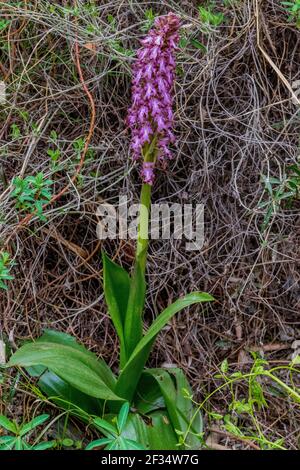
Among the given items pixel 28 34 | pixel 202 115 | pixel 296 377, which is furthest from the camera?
pixel 28 34

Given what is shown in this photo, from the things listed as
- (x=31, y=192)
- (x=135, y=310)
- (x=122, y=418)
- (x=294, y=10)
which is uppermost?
(x=294, y=10)

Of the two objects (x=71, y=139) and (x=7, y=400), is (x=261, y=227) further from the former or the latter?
(x=7, y=400)

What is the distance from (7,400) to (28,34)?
5.25ft

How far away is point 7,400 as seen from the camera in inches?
82.6

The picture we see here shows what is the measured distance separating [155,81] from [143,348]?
843 millimetres

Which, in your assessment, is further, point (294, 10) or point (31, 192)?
point (294, 10)

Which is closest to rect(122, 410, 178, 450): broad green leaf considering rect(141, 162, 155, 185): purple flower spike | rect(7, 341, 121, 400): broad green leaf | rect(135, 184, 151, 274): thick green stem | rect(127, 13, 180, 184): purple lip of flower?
rect(7, 341, 121, 400): broad green leaf

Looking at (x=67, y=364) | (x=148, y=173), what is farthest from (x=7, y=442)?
(x=148, y=173)

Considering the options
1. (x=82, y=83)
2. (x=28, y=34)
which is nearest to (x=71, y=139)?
(x=82, y=83)

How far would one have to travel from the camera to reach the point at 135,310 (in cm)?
201

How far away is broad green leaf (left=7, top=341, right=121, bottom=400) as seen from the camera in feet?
5.96

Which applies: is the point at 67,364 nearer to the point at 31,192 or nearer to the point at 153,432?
the point at 153,432

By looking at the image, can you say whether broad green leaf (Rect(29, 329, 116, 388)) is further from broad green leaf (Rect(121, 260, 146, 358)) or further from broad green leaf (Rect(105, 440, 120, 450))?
broad green leaf (Rect(105, 440, 120, 450))

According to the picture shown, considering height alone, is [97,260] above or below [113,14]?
below
